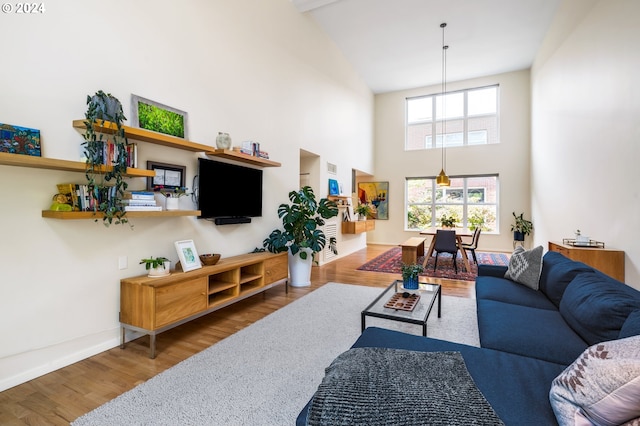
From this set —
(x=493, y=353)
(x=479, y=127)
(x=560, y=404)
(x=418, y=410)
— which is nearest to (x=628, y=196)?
(x=493, y=353)

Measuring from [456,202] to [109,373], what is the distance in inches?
338

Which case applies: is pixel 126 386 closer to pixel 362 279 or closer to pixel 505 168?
pixel 362 279

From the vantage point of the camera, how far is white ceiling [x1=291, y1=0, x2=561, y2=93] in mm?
5289

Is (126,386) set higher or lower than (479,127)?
lower

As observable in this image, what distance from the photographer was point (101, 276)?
2469mm

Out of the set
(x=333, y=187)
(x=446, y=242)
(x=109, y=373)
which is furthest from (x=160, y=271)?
(x=446, y=242)

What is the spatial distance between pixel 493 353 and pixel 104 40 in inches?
142

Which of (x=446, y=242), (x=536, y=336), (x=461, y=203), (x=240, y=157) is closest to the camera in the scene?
(x=536, y=336)

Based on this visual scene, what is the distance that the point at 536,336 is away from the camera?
1.78 meters

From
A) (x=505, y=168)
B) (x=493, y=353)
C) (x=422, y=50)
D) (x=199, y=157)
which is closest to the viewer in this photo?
(x=493, y=353)

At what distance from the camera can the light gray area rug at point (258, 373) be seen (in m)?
1.69

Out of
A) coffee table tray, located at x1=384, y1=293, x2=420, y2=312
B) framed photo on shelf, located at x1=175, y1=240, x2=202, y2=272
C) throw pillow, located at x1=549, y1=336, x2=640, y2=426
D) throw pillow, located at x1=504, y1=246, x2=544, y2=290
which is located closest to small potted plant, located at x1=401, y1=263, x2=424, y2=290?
coffee table tray, located at x1=384, y1=293, x2=420, y2=312

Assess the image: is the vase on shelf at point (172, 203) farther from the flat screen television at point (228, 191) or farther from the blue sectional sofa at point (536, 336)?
the blue sectional sofa at point (536, 336)
